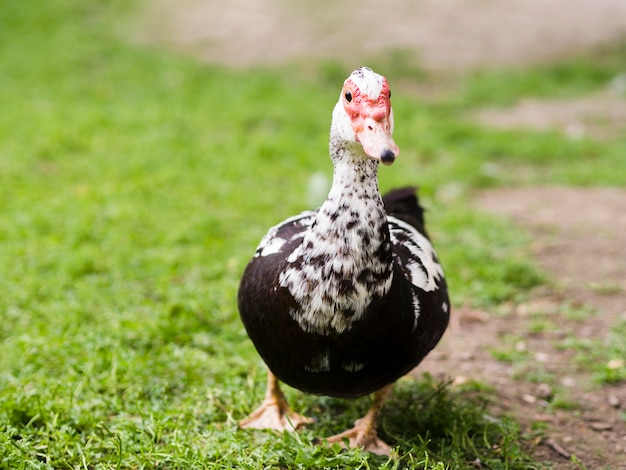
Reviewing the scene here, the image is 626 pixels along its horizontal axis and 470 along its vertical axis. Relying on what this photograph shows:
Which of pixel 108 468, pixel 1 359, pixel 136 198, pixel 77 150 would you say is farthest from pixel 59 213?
pixel 108 468

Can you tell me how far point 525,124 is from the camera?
25.6 feet

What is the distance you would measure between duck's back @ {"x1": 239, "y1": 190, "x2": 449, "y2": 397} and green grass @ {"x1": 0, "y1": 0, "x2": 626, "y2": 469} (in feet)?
0.90

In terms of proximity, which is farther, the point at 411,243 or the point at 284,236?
the point at 411,243

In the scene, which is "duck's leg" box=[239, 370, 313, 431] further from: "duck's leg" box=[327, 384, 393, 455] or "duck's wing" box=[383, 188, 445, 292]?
"duck's wing" box=[383, 188, 445, 292]

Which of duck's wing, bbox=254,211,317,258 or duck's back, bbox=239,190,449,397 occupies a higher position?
duck's wing, bbox=254,211,317,258

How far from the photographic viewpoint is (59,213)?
5102 millimetres

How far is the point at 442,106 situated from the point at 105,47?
435cm

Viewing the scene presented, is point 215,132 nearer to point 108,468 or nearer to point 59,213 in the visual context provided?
point 59,213

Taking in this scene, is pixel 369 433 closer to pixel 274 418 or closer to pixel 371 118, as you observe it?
pixel 274 418

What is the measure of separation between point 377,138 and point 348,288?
49 centimetres

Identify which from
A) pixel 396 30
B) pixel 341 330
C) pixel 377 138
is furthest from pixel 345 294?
pixel 396 30

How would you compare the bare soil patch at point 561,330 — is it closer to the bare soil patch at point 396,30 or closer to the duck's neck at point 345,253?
the duck's neck at point 345,253

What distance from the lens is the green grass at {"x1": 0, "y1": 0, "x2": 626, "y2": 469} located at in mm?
2781

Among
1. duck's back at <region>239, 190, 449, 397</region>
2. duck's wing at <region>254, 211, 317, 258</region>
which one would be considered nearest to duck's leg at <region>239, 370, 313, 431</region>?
duck's back at <region>239, 190, 449, 397</region>
